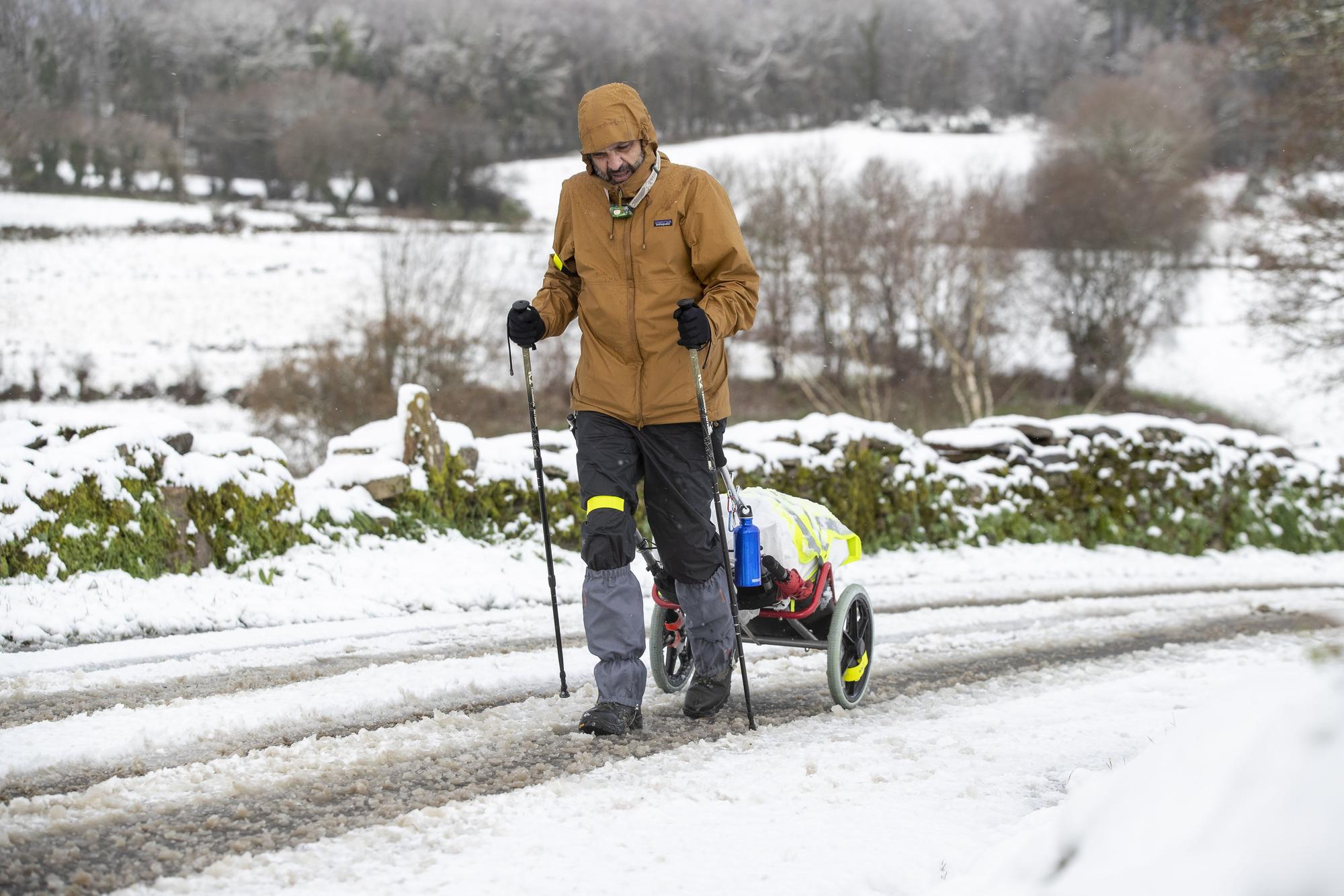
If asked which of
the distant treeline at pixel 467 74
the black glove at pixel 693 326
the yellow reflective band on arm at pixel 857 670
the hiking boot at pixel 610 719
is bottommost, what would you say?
the yellow reflective band on arm at pixel 857 670

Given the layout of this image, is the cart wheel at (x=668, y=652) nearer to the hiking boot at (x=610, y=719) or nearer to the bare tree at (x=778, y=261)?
the hiking boot at (x=610, y=719)

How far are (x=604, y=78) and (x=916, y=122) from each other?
66.8 feet

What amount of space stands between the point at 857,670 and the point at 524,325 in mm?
2185

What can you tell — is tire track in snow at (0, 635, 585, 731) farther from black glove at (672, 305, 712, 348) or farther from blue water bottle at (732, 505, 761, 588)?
black glove at (672, 305, 712, 348)

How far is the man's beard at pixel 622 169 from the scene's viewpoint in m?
4.52

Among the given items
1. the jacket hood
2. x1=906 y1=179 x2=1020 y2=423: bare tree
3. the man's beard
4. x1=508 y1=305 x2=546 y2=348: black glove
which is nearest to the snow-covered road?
x1=508 y1=305 x2=546 y2=348: black glove

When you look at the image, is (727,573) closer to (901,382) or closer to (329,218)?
(901,382)

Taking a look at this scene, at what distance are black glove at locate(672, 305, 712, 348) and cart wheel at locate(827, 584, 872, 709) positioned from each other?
149 cm

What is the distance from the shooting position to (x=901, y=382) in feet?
136

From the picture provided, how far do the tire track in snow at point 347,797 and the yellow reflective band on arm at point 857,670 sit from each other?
138 mm

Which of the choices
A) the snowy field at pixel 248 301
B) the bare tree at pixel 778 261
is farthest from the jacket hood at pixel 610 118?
the bare tree at pixel 778 261

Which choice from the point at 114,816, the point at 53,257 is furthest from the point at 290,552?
the point at 53,257

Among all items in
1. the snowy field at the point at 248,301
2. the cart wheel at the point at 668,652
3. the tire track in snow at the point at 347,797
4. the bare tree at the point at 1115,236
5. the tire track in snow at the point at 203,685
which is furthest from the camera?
the bare tree at the point at 1115,236

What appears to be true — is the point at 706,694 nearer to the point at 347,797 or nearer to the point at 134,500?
the point at 347,797
